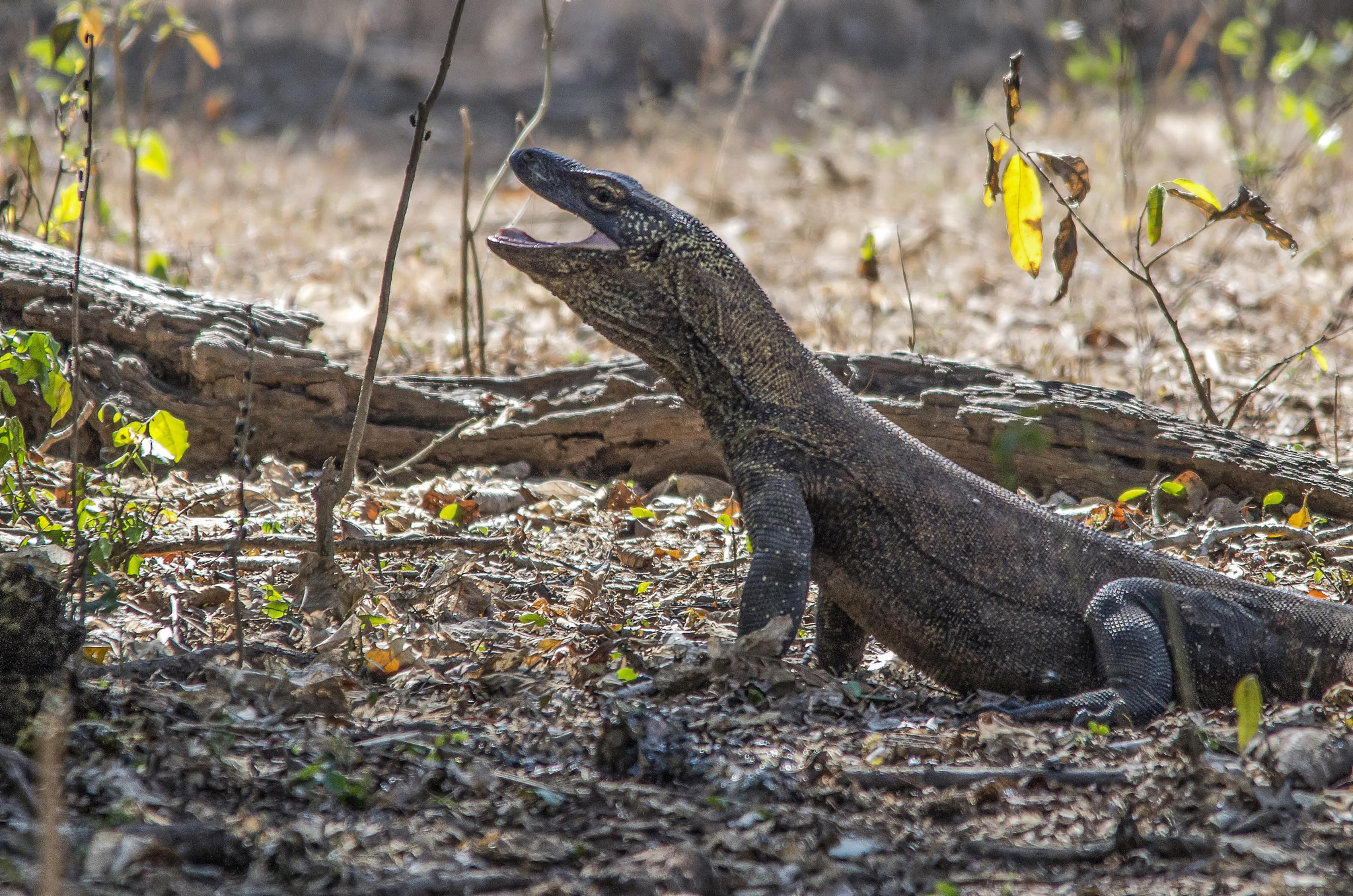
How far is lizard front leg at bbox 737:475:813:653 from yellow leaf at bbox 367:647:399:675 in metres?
1.09

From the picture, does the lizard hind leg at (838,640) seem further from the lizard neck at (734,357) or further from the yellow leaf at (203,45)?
the yellow leaf at (203,45)

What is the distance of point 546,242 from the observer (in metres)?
3.90

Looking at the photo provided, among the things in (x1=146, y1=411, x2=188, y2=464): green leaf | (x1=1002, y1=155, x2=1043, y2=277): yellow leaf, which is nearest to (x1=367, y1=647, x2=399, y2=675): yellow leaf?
(x1=146, y1=411, x2=188, y2=464): green leaf

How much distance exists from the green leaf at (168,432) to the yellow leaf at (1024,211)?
10.1 feet

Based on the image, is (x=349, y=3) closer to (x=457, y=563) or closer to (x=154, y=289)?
(x=154, y=289)

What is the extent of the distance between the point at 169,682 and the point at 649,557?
212cm

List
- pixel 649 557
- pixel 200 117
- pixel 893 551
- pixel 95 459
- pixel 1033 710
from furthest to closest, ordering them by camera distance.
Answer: pixel 200 117
pixel 95 459
pixel 649 557
pixel 893 551
pixel 1033 710

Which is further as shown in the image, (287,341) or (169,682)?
(287,341)

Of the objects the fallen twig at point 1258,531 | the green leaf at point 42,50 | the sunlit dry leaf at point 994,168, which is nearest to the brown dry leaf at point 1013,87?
the sunlit dry leaf at point 994,168

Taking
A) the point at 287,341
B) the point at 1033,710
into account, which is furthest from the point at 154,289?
the point at 1033,710

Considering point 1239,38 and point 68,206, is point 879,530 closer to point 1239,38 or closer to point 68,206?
point 68,206

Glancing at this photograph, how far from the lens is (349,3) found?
19.9 meters

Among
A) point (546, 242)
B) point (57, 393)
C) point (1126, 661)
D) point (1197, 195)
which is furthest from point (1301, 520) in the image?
point (57, 393)

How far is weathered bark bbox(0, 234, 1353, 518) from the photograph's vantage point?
517cm
